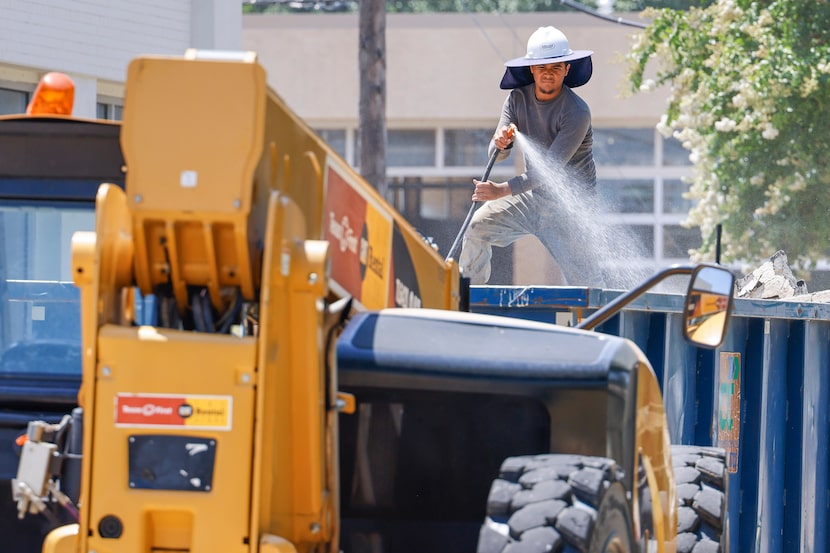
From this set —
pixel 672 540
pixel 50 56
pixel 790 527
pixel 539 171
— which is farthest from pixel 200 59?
pixel 50 56

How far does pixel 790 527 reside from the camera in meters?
8.11

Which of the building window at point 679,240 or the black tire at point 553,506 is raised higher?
the building window at point 679,240

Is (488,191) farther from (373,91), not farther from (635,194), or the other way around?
(635,194)

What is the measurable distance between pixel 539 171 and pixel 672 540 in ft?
10.8

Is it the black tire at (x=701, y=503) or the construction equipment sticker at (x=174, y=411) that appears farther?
the black tire at (x=701, y=503)

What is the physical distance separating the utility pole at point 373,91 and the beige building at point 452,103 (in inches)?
321

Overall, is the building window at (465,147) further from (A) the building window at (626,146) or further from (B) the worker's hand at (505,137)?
(B) the worker's hand at (505,137)

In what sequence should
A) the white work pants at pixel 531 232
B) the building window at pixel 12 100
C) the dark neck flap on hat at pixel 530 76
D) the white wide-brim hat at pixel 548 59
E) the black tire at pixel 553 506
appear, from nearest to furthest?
the black tire at pixel 553 506 → the white wide-brim hat at pixel 548 59 → the dark neck flap on hat at pixel 530 76 → the white work pants at pixel 531 232 → the building window at pixel 12 100

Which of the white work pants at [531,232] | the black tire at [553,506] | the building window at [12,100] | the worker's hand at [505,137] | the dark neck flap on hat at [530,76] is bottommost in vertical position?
the black tire at [553,506]

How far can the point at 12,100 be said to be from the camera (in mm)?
13570

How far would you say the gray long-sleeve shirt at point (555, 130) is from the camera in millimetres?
7400

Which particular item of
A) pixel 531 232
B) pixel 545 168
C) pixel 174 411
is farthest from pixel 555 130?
pixel 174 411

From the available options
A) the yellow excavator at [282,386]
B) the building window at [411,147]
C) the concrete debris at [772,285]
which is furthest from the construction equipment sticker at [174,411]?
the building window at [411,147]

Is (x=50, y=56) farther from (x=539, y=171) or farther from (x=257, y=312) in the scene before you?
(x=257, y=312)
